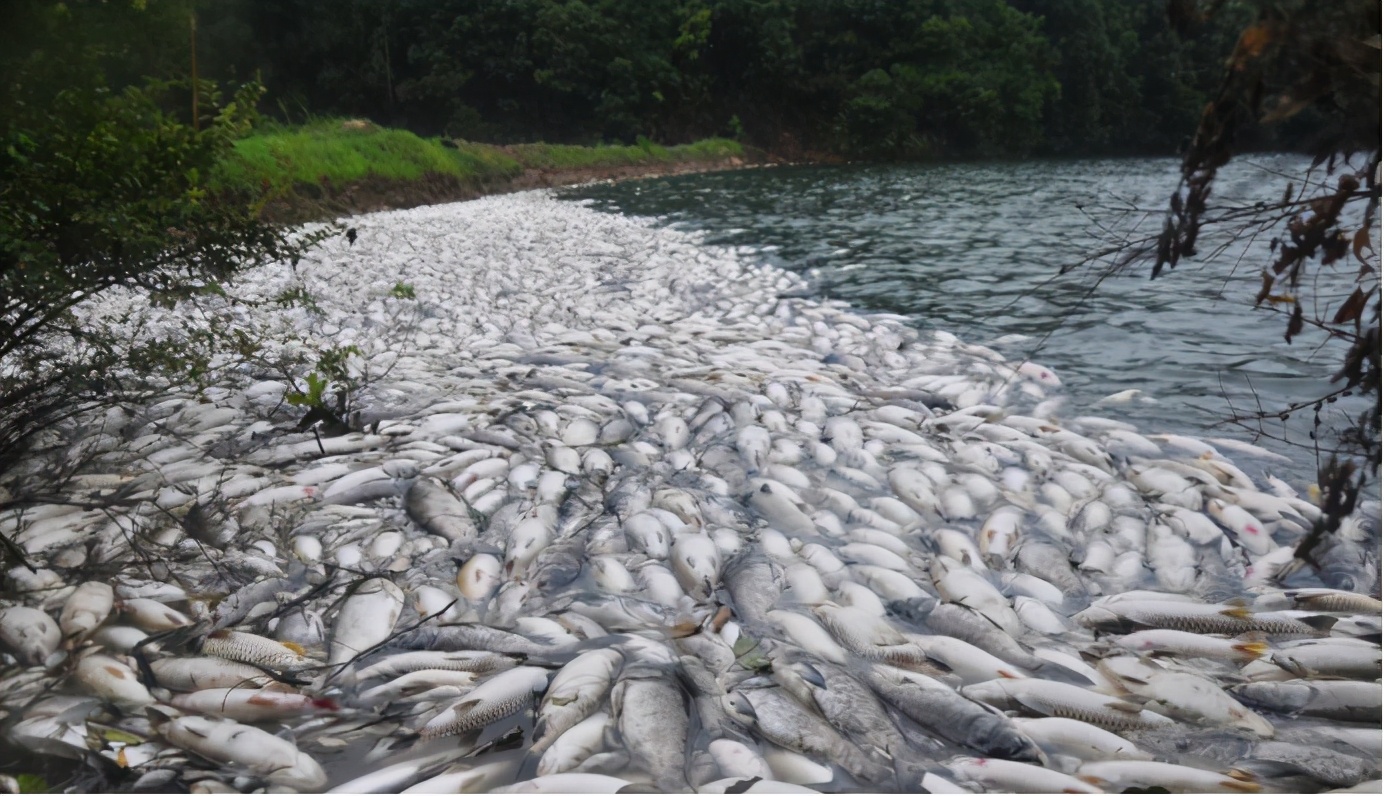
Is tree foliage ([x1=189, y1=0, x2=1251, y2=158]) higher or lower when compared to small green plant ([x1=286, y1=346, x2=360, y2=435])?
higher

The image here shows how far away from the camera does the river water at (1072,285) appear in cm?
488

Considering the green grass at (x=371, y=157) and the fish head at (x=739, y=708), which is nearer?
the fish head at (x=739, y=708)

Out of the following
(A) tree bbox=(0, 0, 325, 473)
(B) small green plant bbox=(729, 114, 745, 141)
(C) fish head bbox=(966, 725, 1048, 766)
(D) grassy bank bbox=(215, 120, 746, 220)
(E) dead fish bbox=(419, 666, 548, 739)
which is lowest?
(C) fish head bbox=(966, 725, 1048, 766)

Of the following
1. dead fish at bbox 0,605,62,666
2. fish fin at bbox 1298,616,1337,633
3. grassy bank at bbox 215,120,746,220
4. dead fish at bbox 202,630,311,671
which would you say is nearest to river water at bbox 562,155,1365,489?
fish fin at bbox 1298,616,1337,633

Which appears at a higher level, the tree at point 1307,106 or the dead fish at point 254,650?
the tree at point 1307,106

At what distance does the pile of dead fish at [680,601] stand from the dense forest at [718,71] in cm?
3030

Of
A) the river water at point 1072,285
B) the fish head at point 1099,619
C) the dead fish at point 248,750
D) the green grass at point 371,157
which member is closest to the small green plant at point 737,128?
the green grass at point 371,157

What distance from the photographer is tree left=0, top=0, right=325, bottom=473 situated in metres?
2.92

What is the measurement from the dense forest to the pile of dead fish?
30.3 metres

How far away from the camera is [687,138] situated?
39.1 meters

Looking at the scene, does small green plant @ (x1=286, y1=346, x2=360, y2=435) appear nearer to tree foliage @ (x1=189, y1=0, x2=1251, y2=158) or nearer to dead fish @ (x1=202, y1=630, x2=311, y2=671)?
dead fish @ (x1=202, y1=630, x2=311, y2=671)

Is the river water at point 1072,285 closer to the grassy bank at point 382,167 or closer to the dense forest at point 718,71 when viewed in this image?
the grassy bank at point 382,167

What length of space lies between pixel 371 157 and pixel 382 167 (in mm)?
411

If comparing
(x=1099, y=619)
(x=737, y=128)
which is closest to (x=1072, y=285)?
(x=1099, y=619)
